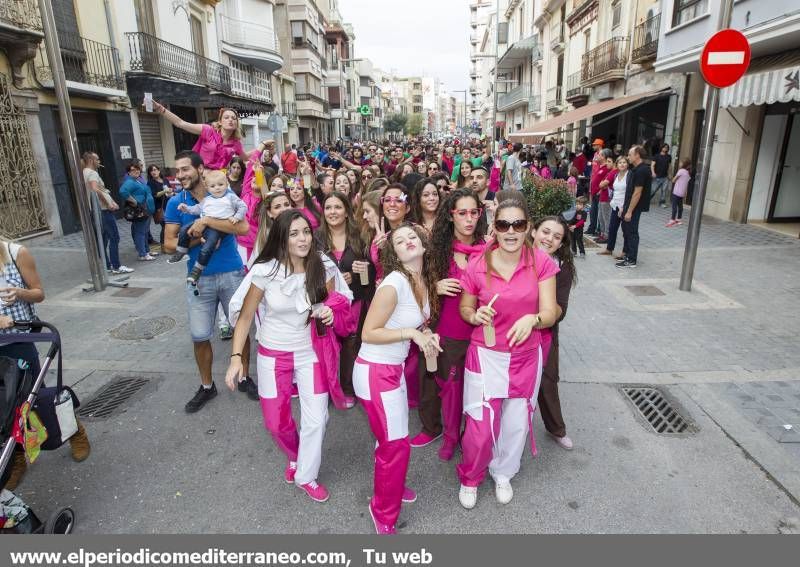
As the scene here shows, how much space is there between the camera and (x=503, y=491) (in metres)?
3.10

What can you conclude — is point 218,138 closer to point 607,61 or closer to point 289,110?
point 607,61

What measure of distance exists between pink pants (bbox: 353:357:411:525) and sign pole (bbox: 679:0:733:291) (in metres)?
5.65

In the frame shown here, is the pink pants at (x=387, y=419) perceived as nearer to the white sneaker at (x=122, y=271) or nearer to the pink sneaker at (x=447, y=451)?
the pink sneaker at (x=447, y=451)

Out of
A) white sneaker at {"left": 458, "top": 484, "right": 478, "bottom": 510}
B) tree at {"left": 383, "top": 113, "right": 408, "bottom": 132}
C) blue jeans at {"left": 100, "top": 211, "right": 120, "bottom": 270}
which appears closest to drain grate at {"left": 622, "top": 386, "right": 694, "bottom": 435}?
white sneaker at {"left": 458, "top": 484, "right": 478, "bottom": 510}

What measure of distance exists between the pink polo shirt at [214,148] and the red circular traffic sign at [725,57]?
18.4 ft

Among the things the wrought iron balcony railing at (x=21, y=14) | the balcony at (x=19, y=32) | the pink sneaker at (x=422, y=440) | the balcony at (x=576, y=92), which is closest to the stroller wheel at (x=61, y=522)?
the pink sneaker at (x=422, y=440)

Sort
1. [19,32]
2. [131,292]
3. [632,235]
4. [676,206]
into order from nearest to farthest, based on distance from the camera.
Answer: [131,292] < [632,235] < [19,32] < [676,206]

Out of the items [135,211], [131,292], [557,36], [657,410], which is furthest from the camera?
[557,36]

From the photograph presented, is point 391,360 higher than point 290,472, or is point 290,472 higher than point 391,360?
point 391,360

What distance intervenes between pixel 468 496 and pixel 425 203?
2.34m

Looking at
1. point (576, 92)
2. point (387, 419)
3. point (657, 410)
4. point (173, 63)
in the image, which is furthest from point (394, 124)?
point (387, 419)

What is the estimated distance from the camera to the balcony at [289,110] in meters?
32.0

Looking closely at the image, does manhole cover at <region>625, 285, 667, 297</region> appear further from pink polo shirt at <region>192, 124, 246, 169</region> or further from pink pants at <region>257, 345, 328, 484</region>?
pink polo shirt at <region>192, 124, 246, 169</region>
